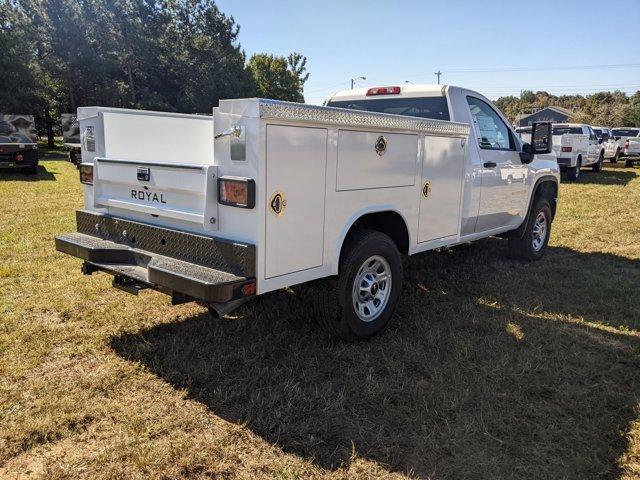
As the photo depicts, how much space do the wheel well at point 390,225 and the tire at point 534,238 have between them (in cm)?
288

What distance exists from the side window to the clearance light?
312 cm

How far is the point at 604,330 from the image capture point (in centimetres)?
448

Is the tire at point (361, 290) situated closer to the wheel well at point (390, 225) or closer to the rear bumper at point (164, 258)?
the wheel well at point (390, 225)

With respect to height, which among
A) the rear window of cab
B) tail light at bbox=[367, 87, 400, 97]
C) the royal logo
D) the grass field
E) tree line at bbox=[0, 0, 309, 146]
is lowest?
the grass field

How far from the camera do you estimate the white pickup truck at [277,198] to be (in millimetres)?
2998

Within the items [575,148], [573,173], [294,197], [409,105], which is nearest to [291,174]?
[294,197]

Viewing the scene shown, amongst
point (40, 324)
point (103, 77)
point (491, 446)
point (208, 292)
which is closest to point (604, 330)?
point (491, 446)

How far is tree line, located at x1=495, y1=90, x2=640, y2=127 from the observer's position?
5684 cm

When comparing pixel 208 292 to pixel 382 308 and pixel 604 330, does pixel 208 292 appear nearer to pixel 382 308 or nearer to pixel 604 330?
pixel 382 308

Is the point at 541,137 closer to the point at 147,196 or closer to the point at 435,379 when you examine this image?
the point at 435,379

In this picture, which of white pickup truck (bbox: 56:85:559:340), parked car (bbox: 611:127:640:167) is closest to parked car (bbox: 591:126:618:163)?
parked car (bbox: 611:127:640:167)

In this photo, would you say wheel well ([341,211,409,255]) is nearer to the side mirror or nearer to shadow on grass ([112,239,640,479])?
shadow on grass ([112,239,640,479])

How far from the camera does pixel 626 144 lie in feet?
75.4

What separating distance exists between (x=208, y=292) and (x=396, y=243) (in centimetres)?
199
